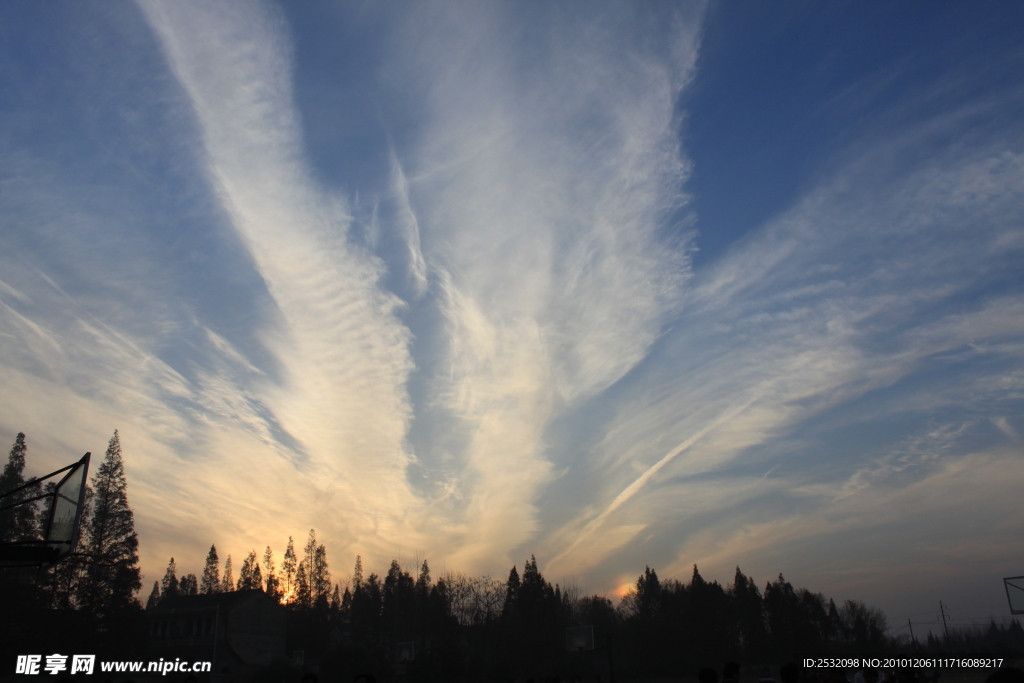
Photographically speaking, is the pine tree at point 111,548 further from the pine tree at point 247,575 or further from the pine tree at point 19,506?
the pine tree at point 247,575

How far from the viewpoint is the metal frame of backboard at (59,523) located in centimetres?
1559

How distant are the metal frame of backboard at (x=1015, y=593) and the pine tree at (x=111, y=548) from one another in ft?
207

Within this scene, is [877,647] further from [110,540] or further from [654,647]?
[110,540]

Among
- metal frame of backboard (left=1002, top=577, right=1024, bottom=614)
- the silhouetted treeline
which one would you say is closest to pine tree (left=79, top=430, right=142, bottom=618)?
the silhouetted treeline

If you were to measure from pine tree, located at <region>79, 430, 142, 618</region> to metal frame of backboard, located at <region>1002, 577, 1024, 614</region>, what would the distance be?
6307 centimetres

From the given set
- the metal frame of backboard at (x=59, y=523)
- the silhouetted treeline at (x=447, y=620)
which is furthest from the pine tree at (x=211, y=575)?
the metal frame of backboard at (x=59, y=523)

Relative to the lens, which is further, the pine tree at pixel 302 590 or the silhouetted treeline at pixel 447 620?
the pine tree at pixel 302 590

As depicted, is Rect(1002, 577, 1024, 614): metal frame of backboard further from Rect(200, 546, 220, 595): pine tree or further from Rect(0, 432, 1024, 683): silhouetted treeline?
Rect(200, 546, 220, 595): pine tree

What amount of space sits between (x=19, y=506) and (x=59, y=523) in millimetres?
44256

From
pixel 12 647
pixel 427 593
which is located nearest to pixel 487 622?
pixel 427 593

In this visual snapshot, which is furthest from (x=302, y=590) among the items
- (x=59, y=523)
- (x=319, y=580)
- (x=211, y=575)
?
(x=59, y=523)

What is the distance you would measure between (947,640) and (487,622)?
73.0m

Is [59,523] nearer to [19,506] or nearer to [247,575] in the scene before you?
[19,506]

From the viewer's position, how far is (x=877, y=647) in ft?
292
